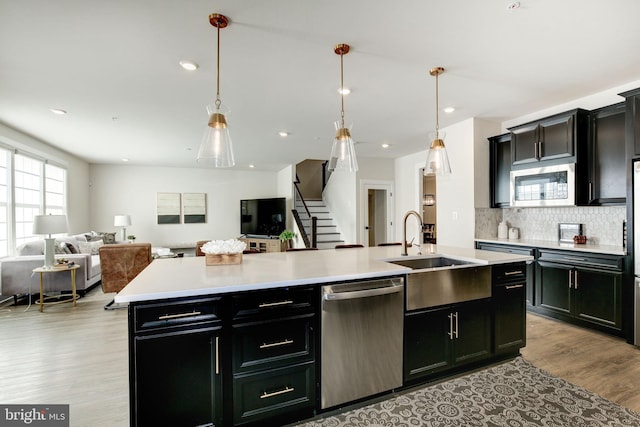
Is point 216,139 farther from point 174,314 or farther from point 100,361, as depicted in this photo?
point 100,361

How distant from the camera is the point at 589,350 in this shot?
112 inches

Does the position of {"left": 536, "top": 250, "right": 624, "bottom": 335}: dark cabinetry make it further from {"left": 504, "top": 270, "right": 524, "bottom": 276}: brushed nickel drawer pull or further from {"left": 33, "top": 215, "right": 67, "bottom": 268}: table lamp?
{"left": 33, "top": 215, "right": 67, "bottom": 268}: table lamp

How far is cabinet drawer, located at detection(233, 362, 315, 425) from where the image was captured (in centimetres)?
172

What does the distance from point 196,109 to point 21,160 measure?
12.0 ft

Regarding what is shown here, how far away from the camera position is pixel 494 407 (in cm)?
204

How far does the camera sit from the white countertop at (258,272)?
1.61 m

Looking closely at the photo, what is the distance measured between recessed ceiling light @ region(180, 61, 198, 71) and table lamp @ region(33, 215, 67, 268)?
3220 mm

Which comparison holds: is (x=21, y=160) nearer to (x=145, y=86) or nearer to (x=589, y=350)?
(x=145, y=86)

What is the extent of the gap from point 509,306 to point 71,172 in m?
8.61

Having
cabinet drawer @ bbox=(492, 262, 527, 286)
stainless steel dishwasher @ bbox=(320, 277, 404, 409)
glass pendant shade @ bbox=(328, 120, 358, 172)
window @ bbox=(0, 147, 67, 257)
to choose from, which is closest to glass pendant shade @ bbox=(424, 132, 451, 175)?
glass pendant shade @ bbox=(328, 120, 358, 172)

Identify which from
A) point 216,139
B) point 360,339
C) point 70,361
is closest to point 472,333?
point 360,339

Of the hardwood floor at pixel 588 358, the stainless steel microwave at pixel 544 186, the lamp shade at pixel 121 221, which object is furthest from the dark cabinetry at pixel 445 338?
the lamp shade at pixel 121 221

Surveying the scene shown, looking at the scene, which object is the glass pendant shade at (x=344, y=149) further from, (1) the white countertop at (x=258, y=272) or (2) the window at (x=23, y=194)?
(2) the window at (x=23, y=194)

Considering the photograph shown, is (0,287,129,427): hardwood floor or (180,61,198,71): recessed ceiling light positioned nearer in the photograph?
(0,287,129,427): hardwood floor
